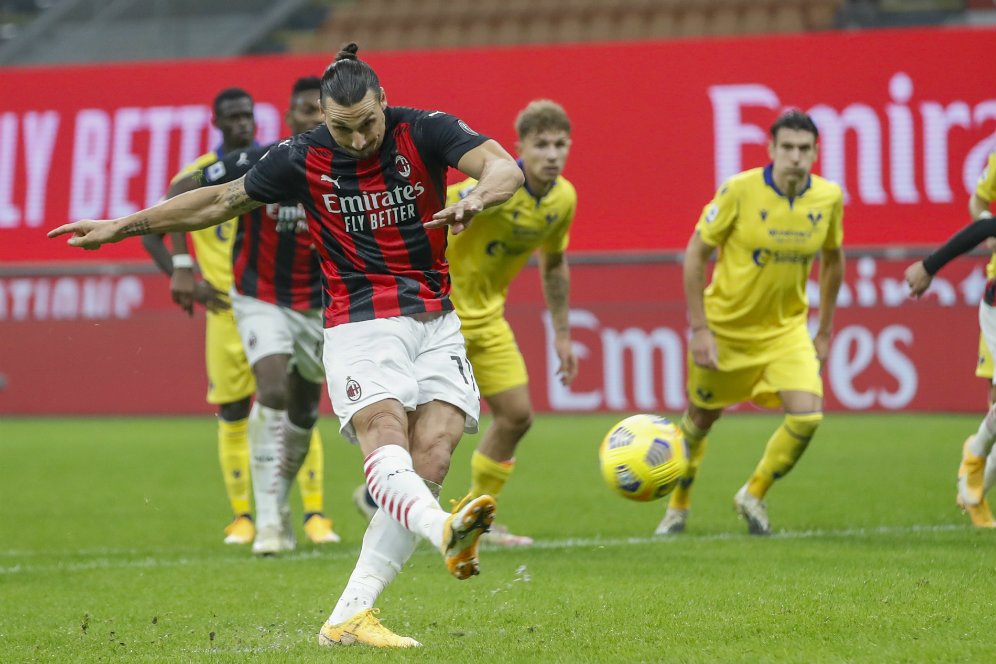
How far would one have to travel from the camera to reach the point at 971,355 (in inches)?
542

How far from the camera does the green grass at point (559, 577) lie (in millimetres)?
4629

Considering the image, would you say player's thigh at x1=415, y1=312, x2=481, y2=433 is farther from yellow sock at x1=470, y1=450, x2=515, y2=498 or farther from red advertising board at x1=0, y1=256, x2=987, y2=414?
red advertising board at x1=0, y1=256, x2=987, y2=414

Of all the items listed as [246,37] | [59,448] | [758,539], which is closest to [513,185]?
[758,539]

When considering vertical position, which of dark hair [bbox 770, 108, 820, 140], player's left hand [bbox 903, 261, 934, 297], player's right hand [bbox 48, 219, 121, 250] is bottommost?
player's left hand [bbox 903, 261, 934, 297]

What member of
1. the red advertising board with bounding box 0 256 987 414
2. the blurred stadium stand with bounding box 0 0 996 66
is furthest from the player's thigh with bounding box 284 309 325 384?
the blurred stadium stand with bounding box 0 0 996 66

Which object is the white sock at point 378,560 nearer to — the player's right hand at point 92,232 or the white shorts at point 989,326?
the player's right hand at point 92,232

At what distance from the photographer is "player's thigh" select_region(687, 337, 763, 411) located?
7.73 meters

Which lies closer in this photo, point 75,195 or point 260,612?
point 260,612

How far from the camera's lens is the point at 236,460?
27.1 ft

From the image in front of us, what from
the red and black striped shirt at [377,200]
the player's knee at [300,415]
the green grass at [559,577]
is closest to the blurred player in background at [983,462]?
the green grass at [559,577]

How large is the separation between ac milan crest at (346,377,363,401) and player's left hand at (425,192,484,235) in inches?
26.8

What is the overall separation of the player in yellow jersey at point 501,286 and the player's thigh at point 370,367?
2432 millimetres

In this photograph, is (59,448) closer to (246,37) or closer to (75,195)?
(75,195)

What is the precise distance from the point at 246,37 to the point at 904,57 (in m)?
8.60
